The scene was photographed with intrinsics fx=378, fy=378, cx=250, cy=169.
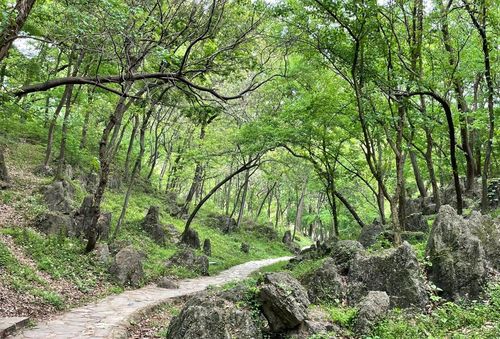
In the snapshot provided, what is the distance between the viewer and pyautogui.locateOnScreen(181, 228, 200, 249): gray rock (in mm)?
21359

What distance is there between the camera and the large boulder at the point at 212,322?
617 centimetres

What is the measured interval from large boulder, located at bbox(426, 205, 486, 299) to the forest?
0.04 metres

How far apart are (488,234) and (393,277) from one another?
3.54 m

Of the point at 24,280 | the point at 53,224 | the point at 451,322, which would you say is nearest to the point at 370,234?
the point at 451,322

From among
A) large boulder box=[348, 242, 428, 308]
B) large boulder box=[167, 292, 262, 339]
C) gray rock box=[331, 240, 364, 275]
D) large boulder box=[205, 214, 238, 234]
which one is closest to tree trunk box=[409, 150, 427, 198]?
gray rock box=[331, 240, 364, 275]

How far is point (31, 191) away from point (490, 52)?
19.3 metres

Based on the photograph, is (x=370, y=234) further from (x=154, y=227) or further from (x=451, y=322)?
(x=154, y=227)

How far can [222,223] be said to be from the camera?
3194 centimetres

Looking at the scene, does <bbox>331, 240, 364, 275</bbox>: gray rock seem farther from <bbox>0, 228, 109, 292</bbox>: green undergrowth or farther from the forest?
<bbox>0, 228, 109, 292</bbox>: green undergrowth

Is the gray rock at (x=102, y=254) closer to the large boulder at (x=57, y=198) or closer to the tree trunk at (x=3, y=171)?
the large boulder at (x=57, y=198)

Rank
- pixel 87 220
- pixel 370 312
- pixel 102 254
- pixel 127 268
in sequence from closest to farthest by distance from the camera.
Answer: pixel 370 312 → pixel 127 268 → pixel 102 254 → pixel 87 220

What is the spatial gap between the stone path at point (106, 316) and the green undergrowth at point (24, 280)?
0.63 m

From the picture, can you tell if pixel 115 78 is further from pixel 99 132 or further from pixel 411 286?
pixel 99 132

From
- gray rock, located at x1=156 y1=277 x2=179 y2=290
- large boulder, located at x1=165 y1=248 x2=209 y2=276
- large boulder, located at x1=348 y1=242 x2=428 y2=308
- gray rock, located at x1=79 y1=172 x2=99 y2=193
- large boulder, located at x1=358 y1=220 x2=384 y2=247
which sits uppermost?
gray rock, located at x1=79 y1=172 x2=99 y2=193
